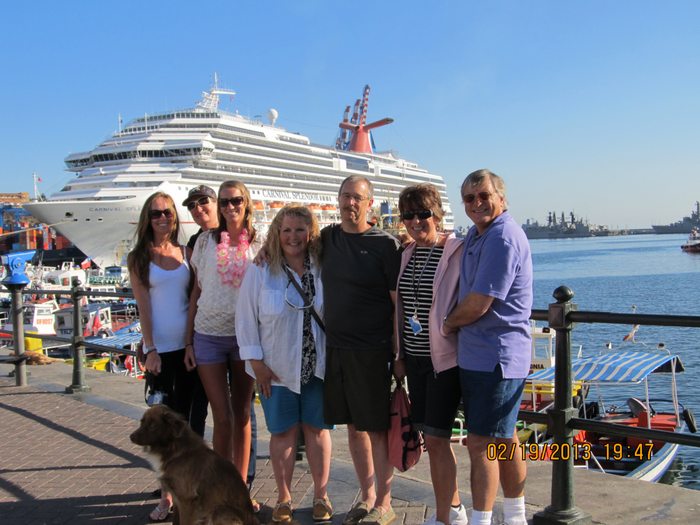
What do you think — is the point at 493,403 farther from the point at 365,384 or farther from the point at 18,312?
the point at 18,312

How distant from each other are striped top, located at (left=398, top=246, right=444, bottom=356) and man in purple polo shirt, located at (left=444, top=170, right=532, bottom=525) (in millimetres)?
192

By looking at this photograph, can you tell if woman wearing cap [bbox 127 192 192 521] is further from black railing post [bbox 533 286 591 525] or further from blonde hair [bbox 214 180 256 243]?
black railing post [bbox 533 286 591 525]

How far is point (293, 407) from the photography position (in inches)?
136

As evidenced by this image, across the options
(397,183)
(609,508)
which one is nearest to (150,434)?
(609,508)

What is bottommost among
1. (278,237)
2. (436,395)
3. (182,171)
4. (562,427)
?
(562,427)

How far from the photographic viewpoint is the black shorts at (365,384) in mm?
3275

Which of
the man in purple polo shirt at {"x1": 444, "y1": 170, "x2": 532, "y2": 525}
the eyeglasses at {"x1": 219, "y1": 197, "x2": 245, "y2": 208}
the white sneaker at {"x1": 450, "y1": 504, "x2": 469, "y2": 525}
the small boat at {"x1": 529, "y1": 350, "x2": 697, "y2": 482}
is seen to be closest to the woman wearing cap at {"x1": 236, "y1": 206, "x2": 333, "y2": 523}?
the eyeglasses at {"x1": 219, "y1": 197, "x2": 245, "y2": 208}

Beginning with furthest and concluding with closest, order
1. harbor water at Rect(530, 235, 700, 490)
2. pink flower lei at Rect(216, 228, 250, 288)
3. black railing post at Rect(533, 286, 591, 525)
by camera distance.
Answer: harbor water at Rect(530, 235, 700, 490) → pink flower lei at Rect(216, 228, 250, 288) → black railing post at Rect(533, 286, 591, 525)

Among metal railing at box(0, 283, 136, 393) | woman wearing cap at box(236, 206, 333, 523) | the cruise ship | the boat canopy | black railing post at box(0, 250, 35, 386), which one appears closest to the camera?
woman wearing cap at box(236, 206, 333, 523)

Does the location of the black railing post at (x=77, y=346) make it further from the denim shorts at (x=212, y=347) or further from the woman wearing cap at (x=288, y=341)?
the woman wearing cap at (x=288, y=341)

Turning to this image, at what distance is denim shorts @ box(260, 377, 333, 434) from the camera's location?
3434mm

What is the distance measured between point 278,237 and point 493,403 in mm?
1445

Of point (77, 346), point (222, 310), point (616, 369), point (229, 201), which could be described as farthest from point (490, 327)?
point (616, 369)

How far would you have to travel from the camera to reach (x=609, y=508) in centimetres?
338
